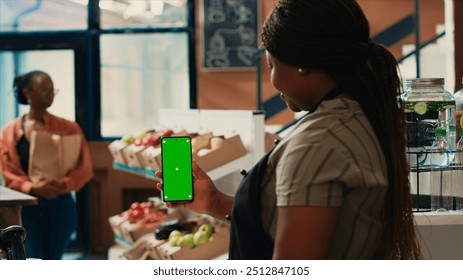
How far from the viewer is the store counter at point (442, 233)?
196cm

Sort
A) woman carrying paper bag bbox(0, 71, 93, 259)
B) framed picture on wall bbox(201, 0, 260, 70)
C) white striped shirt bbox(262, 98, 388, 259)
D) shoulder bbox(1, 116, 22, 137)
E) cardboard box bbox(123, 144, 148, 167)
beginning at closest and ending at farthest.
→ white striped shirt bbox(262, 98, 388, 259) → cardboard box bbox(123, 144, 148, 167) → woman carrying paper bag bbox(0, 71, 93, 259) → shoulder bbox(1, 116, 22, 137) → framed picture on wall bbox(201, 0, 260, 70)

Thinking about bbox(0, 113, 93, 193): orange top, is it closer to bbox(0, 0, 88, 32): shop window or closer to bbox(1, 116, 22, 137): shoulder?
bbox(1, 116, 22, 137): shoulder

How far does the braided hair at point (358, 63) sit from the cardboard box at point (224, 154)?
77.0 inches

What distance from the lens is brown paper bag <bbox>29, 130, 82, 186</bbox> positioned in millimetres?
4137

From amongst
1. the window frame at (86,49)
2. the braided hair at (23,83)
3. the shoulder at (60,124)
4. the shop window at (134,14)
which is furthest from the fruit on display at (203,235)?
the shop window at (134,14)

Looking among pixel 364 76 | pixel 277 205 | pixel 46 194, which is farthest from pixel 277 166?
pixel 46 194

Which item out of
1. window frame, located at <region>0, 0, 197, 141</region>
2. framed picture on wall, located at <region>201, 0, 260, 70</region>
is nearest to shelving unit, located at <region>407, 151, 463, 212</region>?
framed picture on wall, located at <region>201, 0, 260, 70</region>

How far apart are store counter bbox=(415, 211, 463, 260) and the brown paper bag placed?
8.29ft

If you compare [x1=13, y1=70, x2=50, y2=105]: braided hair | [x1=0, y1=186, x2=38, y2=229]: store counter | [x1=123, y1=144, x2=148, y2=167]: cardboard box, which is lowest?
[x1=0, y1=186, x2=38, y2=229]: store counter

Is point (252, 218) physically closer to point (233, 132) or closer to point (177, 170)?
point (177, 170)

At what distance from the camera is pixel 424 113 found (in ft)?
6.63

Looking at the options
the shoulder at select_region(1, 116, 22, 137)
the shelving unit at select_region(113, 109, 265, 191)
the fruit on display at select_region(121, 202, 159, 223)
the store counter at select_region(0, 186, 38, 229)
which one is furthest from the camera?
the fruit on display at select_region(121, 202, 159, 223)

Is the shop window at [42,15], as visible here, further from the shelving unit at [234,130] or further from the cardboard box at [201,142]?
the cardboard box at [201,142]
